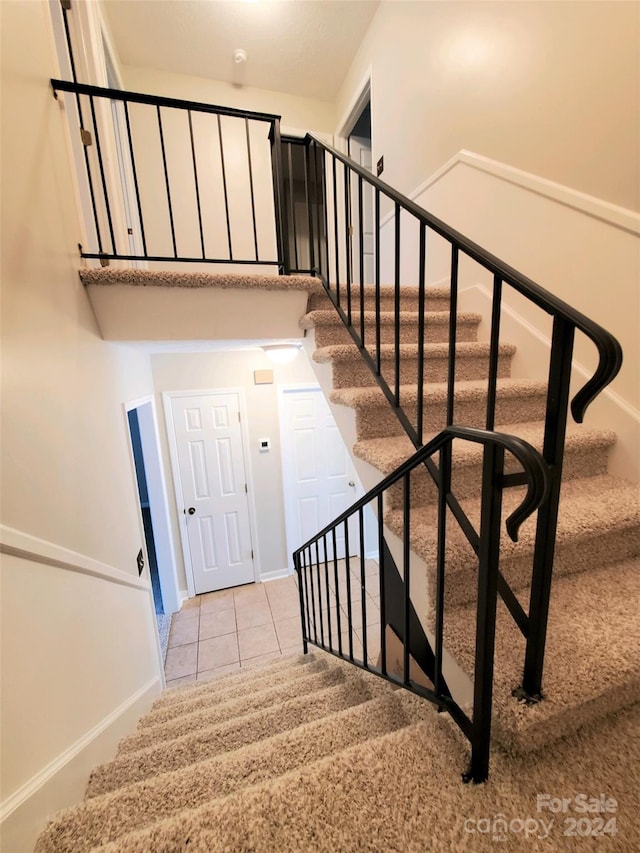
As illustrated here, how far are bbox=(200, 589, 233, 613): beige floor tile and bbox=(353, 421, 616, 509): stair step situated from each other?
109 inches

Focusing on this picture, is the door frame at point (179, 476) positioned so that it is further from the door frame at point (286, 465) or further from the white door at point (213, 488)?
the door frame at point (286, 465)

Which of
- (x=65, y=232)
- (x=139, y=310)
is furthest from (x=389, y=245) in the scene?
(x=65, y=232)

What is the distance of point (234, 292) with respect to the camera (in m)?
1.83

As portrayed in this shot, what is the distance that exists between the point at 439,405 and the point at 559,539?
0.67 metres

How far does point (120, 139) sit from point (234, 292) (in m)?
2.74

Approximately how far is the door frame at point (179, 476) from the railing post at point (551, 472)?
9.93 feet

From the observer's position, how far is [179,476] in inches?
132

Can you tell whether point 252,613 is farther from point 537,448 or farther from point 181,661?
point 537,448

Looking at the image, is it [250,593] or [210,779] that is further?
[250,593]

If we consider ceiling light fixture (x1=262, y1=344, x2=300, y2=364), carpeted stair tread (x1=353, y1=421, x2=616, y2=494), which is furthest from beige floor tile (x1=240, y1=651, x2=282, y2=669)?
ceiling light fixture (x1=262, y1=344, x2=300, y2=364)

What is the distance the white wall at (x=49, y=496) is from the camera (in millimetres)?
847

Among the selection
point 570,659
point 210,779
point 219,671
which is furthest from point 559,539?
point 219,671

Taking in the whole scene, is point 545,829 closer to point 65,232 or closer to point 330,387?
point 330,387

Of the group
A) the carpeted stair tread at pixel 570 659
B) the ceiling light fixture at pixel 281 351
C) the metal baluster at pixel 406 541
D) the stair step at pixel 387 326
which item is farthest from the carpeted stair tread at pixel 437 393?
the ceiling light fixture at pixel 281 351
